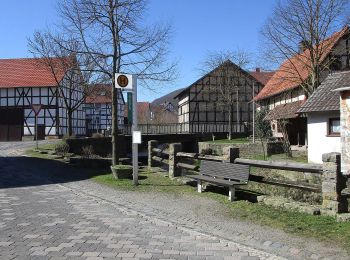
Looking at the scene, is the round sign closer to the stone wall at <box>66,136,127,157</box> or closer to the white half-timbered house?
the stone wall at <box>66,136,127,157</box>

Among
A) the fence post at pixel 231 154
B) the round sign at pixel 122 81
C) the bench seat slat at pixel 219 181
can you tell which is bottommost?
the bench seat slat at pixel 219 181

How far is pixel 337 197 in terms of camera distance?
8.59 metres

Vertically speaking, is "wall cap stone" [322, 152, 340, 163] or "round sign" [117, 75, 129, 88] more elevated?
"round sign" [117, 75, 129, 88]

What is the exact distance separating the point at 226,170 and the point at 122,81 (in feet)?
14.3

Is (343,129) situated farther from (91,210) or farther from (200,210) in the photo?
(91,210)

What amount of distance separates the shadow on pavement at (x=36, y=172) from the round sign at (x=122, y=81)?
14.0 feet

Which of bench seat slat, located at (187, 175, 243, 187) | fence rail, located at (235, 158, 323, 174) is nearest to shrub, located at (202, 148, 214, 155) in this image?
bench seat slat, located at (187, 175, 243, 187)

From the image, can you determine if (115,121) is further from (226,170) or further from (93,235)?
(93,235)

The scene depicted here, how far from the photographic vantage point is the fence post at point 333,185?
8570 mm

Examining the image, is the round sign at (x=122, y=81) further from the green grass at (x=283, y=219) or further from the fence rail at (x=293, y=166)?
the fence rail at (x=293, y=166)

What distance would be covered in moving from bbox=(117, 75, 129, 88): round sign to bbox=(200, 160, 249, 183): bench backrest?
10.9ft

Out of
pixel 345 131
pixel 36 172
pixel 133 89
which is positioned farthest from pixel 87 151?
pixel 345 131

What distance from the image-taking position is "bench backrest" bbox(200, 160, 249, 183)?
10.7m

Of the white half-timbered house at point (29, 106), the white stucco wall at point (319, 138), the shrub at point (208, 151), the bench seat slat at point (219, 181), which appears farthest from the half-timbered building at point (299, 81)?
the white half-timbered house at point (29, 106)
